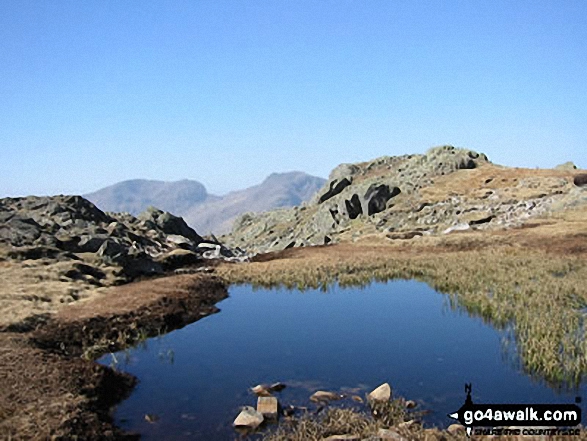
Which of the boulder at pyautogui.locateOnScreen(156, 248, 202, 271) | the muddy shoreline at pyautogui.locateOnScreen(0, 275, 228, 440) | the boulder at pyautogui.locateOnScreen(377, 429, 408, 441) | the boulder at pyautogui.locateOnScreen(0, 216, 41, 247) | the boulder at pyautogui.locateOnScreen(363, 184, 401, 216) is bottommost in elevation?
the boulder at pyautogui.locateOnScreen(377, 429, 408, 441)

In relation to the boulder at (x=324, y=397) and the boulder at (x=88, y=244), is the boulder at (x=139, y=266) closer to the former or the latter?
the boulder at (x=88, y=244)

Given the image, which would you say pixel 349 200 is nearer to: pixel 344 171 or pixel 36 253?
pixel 344 171

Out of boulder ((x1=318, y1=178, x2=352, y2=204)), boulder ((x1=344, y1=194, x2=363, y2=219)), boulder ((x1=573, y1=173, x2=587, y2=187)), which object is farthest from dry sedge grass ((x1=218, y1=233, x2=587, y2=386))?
boulder ((x1=318, y1=178, x2=352, y2=204))

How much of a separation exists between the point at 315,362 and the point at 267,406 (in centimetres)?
525

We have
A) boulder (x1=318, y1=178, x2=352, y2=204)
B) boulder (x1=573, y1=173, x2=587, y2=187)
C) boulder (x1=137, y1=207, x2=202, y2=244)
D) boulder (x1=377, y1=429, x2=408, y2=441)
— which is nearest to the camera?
boulder (x1=377, y1=429, x2=408, y2=441)

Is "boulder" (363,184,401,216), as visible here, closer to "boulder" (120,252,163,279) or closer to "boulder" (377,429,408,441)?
"boulder" (120,252,163,279)

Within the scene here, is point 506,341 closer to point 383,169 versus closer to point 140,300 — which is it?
point 140,300

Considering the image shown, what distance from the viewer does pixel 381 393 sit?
15742mm

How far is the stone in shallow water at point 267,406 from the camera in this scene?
14969 millimetres

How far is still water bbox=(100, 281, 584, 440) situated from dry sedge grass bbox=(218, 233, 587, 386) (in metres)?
1.07

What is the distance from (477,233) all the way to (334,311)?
32.4m

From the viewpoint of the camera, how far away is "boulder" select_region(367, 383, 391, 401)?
15.5 metres

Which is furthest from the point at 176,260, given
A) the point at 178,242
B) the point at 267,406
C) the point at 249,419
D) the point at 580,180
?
the point at 580,180

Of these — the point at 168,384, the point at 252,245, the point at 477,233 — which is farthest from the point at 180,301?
the point at 252,245
